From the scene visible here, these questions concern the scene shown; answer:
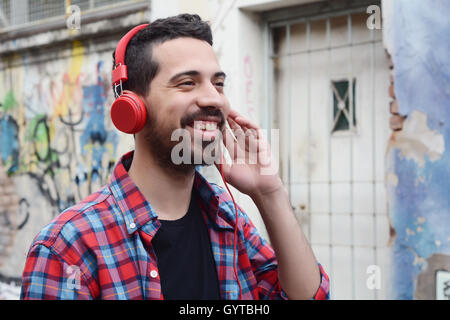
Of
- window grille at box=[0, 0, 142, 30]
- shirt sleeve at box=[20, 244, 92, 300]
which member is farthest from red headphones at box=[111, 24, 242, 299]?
window grille at box=[0, 0, 142, 30]

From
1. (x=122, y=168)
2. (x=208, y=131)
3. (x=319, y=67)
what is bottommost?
(x=122, y=168)

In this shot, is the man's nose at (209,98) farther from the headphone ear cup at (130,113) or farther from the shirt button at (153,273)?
the shirt button at (153,273)

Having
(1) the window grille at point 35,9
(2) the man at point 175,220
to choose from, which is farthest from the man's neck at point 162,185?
(1) the window grille at point 35,9

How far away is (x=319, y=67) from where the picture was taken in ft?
14.9

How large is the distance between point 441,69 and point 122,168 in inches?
108

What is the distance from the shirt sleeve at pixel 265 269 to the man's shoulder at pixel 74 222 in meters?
0.57

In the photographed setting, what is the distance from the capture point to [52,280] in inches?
57.1

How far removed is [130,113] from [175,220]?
40 centimetres

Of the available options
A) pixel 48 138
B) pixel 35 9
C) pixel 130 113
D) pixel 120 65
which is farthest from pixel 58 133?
pixel 130 113

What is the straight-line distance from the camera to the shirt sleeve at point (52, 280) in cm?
145

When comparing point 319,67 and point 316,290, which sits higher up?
point 319,67

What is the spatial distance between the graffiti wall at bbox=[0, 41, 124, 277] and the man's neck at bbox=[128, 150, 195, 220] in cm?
370
